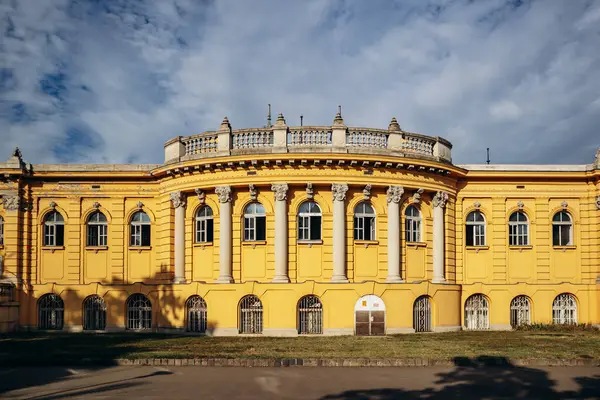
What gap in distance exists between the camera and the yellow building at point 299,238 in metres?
29.1

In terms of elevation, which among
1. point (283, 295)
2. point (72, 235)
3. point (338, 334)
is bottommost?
point (338, 334)

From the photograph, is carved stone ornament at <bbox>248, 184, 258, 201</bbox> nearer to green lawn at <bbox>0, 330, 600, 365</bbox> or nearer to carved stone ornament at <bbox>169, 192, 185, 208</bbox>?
carved stone ornament at <bbox>169, 192, 185, 208</bbox>

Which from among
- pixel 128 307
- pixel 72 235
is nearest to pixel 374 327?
pixel 128 307

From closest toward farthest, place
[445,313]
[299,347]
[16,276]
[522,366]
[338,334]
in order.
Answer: [522,366] < [299,347] < [338,334] < [445,313] < [16,276]

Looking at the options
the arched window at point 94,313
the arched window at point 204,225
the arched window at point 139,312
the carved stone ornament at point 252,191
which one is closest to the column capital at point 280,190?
the carved stone ornament at point 252,191

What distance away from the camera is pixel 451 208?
107 ft

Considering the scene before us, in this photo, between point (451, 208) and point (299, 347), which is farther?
point (451, 208)

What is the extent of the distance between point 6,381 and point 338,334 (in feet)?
49.9

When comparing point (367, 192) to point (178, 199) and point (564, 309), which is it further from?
point (564, 309)

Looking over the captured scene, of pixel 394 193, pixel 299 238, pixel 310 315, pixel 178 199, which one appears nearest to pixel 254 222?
pixel 299 238

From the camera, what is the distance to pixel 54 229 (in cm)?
3347

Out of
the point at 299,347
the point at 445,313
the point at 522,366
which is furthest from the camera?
the point at 445,313

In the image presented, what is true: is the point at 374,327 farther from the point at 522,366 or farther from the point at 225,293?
the point at 522,366

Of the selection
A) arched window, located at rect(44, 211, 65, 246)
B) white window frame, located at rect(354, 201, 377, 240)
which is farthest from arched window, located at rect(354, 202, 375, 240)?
arched window, located at rect(44, 211, 65, 246)
